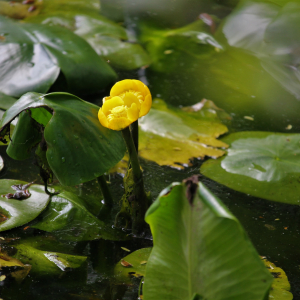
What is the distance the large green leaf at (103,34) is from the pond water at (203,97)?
10cm

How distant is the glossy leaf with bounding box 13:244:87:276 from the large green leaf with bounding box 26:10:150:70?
1513 millimetres

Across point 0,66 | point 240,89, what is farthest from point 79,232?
point 240,89

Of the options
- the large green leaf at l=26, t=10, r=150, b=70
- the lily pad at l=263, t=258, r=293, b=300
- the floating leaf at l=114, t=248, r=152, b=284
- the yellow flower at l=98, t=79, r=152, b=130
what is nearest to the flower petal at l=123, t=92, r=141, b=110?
the yellow flower at l=98, t=79, r=152, b=130

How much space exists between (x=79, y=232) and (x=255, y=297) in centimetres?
61

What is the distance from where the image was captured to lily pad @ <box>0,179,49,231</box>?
972mm

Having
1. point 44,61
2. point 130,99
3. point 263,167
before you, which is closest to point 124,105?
point 130,99

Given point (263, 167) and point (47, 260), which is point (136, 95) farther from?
point (263, 167)

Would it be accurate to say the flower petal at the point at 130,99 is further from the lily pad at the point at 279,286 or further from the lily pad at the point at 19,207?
the lily pad at the point at 279,286

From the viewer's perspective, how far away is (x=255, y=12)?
2.28 metres

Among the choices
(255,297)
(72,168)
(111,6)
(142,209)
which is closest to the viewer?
(255,297)

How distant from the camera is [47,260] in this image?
871mm

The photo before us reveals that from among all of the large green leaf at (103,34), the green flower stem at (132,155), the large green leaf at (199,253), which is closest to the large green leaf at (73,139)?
the green flower stem at (132,155)

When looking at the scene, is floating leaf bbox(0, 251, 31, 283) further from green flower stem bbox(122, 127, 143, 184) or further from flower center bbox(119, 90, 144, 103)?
flower center bbox(119, 90, 144, 103)

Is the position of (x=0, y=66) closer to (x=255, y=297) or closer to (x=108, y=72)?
(x=108, y=72)
